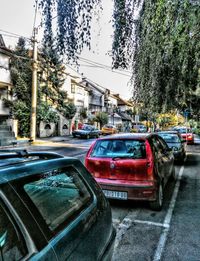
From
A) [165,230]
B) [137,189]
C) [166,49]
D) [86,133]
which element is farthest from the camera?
[86,133]

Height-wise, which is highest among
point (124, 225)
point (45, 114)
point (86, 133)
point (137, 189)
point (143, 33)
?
point (143, 33)

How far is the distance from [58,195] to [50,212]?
38 cm

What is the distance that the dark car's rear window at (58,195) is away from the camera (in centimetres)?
200

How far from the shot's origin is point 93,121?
48.2 m

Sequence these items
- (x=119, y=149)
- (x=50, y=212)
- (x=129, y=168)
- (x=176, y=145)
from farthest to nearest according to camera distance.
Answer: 1. (x=176, y=145)
2. (x=119, y=149)
3. (x=129, y=168)
4. (x=50, y=212)

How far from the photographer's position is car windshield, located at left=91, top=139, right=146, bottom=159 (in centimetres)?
590

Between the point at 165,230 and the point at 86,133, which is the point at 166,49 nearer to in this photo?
the point at 165,230

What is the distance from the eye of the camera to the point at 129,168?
5.75m

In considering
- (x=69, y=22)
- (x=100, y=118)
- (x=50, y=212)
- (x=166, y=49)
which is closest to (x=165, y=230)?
(x=50, y=212)

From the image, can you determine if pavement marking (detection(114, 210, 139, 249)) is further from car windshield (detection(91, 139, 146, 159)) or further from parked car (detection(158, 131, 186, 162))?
parked car (detection(158, 131, 186, 162))

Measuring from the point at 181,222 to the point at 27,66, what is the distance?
2737cm

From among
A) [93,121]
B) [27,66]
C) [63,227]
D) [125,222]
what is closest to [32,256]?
[63,227]

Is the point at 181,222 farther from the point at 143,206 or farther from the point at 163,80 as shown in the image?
the point at 163,80

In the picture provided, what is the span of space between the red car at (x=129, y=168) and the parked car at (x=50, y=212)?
264cm
